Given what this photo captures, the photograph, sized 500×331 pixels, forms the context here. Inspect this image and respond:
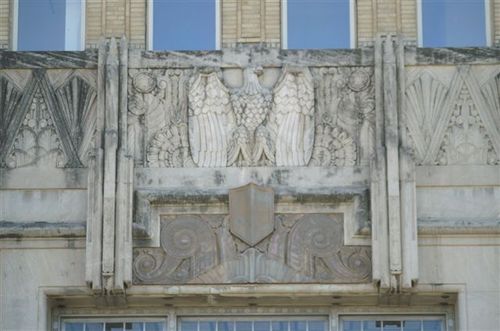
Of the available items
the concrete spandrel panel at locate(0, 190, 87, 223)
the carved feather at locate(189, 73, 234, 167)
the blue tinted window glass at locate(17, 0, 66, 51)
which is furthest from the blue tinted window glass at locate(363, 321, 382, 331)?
the blue tinted window glass at locate(17, 0, 66, 51)

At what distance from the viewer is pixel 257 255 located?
20578 millimetres

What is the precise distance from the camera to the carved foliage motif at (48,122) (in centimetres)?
2106

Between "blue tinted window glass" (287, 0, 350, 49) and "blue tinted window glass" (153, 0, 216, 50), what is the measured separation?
1098 millimetres

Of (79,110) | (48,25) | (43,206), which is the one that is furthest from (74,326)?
(48,25)

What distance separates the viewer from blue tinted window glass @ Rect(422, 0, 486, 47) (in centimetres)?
2173

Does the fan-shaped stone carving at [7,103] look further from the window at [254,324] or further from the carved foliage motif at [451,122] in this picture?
the carved foliage motif at [451,122]

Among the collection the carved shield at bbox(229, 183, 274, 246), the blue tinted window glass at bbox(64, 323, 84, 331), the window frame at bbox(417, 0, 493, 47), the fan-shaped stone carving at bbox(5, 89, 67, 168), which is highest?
the window frame at bbox(417, 0, 493, 47)

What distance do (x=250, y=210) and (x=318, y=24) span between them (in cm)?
294

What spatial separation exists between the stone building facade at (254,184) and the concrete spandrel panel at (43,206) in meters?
0.02

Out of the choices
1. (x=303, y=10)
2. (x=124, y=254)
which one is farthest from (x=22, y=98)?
(x=303, y=10)

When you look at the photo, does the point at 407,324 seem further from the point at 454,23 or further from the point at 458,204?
the point at 454,23

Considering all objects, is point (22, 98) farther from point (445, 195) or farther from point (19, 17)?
point (445, 195)

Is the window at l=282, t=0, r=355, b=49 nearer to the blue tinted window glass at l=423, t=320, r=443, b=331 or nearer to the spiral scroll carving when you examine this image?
the spiral scroll carving

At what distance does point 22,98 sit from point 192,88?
7.37 feet
